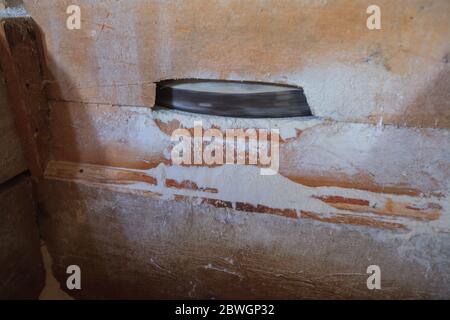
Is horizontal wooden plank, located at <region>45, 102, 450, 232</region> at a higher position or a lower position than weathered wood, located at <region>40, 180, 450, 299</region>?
higher

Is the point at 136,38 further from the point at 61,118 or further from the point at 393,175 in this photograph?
the point at 393,175

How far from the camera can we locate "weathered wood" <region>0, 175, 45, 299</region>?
3.78 ft

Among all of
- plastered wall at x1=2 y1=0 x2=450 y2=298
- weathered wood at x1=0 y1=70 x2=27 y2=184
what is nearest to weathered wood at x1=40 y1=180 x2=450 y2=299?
plastered wall at x1=2 y1=0 x2=450 y2=298

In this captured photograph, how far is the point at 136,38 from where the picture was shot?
997 millimetres

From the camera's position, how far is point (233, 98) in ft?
3.39

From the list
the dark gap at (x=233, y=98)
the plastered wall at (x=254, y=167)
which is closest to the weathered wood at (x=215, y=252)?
the plastered wall at (x=254, y=167)

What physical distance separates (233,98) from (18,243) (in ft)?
3.06

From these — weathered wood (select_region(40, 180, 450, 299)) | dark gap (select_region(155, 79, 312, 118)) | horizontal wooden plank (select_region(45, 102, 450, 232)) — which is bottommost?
weathered wood (select_region(40, 180, 450, 299))

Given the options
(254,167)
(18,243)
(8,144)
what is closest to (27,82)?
(8,144)

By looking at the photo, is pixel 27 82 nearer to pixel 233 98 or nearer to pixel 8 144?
pixel 8 144

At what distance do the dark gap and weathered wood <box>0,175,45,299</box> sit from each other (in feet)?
1.94

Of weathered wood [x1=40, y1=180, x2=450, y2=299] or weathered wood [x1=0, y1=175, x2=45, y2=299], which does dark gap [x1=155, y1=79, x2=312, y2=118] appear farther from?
weathered wood [x1=0, y1=175, x2=45, y2=299]

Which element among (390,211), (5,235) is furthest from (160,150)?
(390,211)
